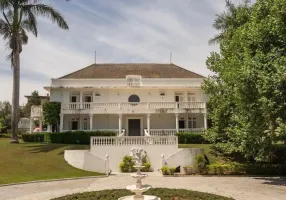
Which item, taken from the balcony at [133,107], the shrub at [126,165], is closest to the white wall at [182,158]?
the shrub at [126,165]

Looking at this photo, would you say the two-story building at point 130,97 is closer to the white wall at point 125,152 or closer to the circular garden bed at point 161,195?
the white wall at point 125,152

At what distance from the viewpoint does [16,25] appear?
96.7 feet

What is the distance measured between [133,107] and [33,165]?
1563 cm

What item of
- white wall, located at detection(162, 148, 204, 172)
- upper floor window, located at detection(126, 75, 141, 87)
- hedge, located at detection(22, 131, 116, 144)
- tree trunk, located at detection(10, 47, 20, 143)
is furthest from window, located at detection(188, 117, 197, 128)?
tree trunk, located at detection(10, 47, 20, 143)

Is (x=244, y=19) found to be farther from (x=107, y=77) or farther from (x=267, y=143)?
(x=107, y=77)

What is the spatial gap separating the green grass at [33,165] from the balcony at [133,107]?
361 inches

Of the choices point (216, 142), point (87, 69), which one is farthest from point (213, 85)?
point (87, 69)

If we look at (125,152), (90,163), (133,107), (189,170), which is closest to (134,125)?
(133,107)

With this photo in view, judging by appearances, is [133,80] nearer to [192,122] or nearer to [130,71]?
[130,71]

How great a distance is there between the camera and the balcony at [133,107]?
34406mm

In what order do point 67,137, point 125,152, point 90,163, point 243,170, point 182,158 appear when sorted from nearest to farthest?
point 243,170, point 90,163, point 182,158, point 125,152, point 67,137

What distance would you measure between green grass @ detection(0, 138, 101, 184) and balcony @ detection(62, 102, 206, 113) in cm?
918

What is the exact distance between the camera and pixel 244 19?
21.7 m

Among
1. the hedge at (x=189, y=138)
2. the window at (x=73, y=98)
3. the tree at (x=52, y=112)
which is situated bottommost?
the hedge at (x=189, y=138)
